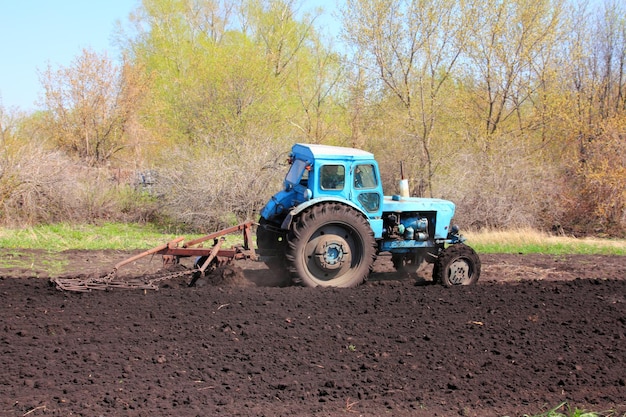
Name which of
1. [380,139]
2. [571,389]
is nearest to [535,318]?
[571,389]

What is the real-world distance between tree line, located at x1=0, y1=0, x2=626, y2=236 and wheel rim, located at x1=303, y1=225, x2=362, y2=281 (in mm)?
7818

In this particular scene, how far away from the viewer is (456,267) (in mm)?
9250

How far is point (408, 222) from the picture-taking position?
962 centimetres

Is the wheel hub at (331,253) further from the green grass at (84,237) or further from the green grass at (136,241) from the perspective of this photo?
the green grass at (84,237)

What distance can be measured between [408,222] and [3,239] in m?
8.91

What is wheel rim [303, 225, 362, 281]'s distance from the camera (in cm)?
871

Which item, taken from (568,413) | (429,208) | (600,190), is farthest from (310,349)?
(600,190)

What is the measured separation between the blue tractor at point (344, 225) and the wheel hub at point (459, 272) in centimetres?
1

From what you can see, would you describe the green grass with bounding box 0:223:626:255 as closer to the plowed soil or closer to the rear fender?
the plowed soil

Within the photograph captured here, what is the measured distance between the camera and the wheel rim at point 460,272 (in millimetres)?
9219

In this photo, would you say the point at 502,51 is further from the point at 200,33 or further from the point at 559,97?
the point at 200,33

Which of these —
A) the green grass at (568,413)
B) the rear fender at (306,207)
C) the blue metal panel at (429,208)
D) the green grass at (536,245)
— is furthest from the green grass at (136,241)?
the green grass at (568,413)

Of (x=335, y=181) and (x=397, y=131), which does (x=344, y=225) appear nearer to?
(x=335, y=181)

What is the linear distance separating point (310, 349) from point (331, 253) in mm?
2694
